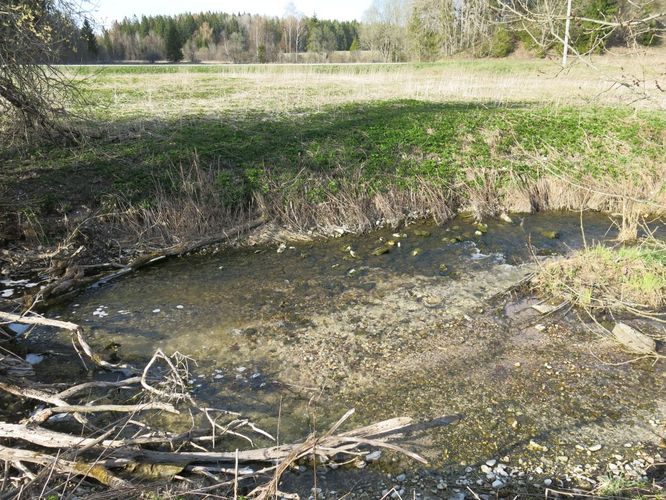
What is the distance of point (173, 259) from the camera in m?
8.98

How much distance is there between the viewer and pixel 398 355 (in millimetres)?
5938

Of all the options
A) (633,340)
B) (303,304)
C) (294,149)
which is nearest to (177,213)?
(294,149)

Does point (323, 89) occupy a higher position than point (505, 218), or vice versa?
point (323, 89)

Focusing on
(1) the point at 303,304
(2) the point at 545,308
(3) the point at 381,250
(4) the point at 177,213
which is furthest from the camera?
(4) the point at 177,213

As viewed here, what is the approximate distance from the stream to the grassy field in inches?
69.8

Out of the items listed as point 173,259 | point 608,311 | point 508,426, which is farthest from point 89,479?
point 608,311

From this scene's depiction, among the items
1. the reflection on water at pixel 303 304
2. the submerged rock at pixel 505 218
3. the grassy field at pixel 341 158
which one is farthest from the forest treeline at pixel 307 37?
the reflection on water at pixel 303 304

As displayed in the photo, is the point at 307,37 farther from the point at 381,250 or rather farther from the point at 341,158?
the point at 381,250

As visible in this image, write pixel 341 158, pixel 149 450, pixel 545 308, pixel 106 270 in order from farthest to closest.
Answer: pixel 341 158, pixel 106 270, pixel 545 308, pixel 149 450

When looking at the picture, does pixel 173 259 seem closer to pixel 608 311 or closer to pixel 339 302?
pixel 339 302

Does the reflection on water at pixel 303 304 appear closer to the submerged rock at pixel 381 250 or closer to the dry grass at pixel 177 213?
the submerged rock at pixel 381 250

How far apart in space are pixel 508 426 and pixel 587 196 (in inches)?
326

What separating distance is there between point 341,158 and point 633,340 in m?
7.28

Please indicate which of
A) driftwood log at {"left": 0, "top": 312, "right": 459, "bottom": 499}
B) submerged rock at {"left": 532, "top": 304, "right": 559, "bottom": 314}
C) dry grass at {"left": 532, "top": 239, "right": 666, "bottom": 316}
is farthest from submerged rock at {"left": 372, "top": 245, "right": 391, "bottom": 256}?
driftwood log at {"left": 0, "top": 312, "right": 459, "bottom": 499}
